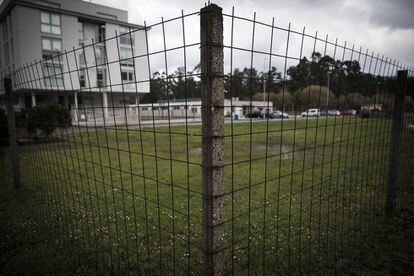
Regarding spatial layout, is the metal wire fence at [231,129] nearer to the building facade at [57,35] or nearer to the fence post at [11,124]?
the fence post at [11,124]

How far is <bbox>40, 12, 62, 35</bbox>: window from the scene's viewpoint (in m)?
23.0

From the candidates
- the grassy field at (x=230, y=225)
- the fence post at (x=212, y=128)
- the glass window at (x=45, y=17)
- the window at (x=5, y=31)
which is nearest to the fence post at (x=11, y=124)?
the grassy field at (x=230, y=225)

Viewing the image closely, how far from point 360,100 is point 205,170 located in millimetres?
2716

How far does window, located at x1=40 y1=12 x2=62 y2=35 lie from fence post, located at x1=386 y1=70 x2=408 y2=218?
27.8 meters

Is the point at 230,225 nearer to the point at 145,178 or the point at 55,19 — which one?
the point at 145,178

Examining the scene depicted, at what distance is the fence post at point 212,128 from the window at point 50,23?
91.0 feet

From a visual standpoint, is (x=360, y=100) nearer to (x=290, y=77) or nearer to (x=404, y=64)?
(x=404, y=64)

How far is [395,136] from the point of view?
3578mm

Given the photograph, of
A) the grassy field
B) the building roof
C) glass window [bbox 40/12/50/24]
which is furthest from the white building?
glass window [bbox 40/12/50/24]

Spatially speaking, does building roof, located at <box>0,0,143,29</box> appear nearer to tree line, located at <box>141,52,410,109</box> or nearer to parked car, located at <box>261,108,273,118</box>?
tree line, located at <box>141,52,410,109</box>

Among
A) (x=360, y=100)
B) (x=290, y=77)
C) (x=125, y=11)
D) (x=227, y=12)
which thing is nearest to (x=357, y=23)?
(x=360, y=100)

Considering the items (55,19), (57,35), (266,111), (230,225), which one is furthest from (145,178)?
(55,19)

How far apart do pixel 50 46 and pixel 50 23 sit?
213 centimetres

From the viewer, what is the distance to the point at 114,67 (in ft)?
88.2
